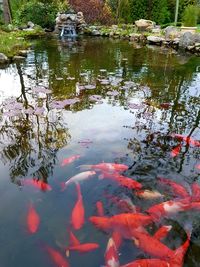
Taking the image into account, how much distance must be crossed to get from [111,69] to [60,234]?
7514 mm

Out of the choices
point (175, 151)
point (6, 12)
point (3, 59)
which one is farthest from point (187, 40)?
point (6, 12)

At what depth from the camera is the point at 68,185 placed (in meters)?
3.55

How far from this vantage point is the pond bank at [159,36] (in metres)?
14.4

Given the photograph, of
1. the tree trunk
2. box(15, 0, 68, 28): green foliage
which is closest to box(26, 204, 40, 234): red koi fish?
the tree trunk

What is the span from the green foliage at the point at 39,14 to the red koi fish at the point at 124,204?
22.3 m

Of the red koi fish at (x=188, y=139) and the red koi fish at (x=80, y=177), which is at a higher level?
the red koi fish at (x=80, y=177)

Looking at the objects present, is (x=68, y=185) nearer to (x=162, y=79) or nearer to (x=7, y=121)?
(x=7, y=121)

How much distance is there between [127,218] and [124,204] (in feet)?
1.26

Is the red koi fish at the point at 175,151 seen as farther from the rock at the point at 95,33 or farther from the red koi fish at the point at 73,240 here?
the rock at the point at 95,33

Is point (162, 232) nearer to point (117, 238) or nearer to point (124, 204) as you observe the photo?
point (117, 238)

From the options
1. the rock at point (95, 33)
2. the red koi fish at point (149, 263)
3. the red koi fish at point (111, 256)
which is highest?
the red koi fish at point (149, 263)

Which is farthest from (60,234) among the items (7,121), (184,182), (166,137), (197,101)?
(197,101)

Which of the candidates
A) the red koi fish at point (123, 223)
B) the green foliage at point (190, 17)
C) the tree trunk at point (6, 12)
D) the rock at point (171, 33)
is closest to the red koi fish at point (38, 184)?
the red koi fish at point (123, 223)

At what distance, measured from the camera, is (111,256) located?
255cm
